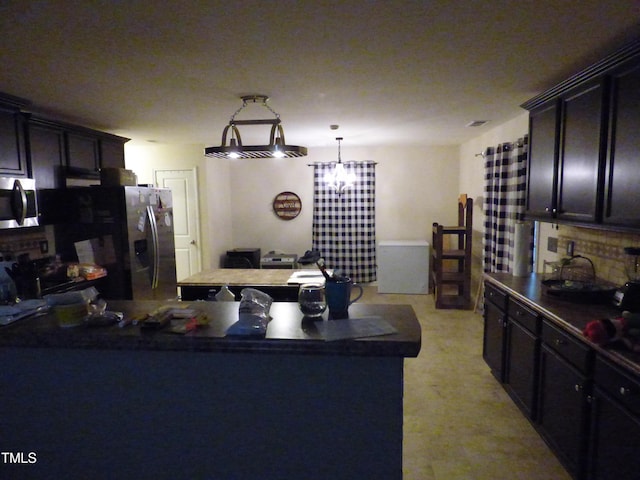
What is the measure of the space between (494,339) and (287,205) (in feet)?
12.8

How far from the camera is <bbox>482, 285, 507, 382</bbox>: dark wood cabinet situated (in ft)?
8.91

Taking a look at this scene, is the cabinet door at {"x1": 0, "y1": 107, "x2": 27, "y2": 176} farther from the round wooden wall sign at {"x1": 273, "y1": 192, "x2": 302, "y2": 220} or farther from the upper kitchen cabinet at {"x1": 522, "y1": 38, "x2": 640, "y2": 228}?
the upper kitchen cabinet at {"x1": 522, "y1": 38, "x2": 640, "y2": 228}

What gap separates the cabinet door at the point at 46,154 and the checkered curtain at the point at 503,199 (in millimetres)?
4109

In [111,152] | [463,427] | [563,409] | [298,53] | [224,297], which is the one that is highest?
[298,53]

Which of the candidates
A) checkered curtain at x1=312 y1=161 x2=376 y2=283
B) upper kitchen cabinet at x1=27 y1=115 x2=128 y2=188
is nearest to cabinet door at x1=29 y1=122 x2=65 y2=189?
upper kitchen cabinet at x1=27 y1=115 x2=128 y2=188

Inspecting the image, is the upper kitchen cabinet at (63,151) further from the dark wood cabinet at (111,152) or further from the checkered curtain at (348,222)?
the checkered curtain at (348,222)

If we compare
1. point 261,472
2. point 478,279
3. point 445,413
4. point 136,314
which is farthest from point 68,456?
point 478,279

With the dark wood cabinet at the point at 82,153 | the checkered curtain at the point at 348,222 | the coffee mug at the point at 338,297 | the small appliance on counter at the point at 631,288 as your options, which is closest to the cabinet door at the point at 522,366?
the small appliance on counter at the point at 631,288

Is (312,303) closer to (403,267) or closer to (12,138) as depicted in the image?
(12,138)

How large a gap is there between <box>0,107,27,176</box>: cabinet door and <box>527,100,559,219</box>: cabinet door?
12.8 ft

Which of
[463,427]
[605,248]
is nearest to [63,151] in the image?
[463,427]

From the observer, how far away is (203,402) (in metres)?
1.42

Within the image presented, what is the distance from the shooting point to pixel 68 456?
150cm

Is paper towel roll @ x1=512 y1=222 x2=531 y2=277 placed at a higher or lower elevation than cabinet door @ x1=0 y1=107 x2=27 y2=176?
lower
